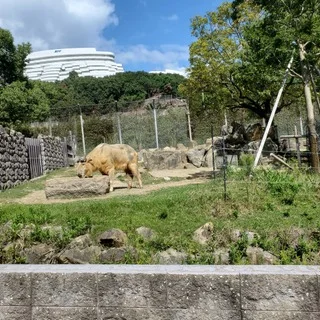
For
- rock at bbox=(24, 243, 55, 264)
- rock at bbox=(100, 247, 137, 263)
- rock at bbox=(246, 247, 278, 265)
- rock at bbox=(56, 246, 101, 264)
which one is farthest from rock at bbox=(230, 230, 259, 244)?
rock at bbox=(24, 243, 55, 264)

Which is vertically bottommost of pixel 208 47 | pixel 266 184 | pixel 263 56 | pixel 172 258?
pixel 172 258

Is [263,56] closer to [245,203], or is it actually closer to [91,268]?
[245,203]

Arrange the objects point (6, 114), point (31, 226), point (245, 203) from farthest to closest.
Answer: point (6, 114)
point (245, 203)
point (31, 226)

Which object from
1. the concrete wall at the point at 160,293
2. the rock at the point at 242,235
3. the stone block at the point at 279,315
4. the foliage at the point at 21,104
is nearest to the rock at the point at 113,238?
the rock at the point at 242,235

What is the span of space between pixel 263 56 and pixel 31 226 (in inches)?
318

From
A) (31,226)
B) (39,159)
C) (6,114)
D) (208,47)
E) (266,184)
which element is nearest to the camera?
(31,226)

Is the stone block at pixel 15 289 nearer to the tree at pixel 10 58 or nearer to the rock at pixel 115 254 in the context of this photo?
the rock at pixel 115 254

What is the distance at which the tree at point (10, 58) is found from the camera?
2566 cm

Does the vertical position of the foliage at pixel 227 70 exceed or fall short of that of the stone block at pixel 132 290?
it exceeds it

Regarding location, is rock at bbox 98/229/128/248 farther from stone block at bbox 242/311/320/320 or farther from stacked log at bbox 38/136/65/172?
stacked log at bbox 38/136/65/172

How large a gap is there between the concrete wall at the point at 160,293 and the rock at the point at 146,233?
4.47 metres

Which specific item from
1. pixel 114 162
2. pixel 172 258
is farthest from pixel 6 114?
pixel 172 258

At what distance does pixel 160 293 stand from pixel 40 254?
4.68 m

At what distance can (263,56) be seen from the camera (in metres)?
12.5
